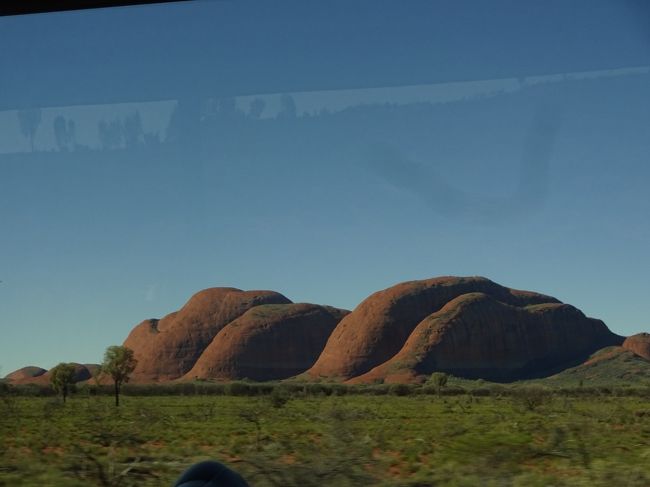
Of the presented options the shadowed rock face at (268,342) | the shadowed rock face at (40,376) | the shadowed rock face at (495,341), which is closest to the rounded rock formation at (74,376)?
the shadowed rock face at (40,376)

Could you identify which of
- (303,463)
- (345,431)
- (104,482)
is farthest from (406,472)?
(104,482)

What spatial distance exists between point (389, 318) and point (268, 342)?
14.7 m

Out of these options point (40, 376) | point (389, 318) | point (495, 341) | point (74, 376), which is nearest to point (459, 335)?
point (495, 341)

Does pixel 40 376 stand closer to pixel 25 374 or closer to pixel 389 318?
pixel 25 374

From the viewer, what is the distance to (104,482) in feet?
14.3

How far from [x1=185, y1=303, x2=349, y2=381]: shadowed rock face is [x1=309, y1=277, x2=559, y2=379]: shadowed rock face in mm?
1413

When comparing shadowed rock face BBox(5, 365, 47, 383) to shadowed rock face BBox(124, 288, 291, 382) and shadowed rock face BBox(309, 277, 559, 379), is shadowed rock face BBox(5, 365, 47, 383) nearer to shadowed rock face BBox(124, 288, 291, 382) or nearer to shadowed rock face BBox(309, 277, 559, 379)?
shadowed rock face BBox(124, 288, 291, 382)

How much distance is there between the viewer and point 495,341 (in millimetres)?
44344

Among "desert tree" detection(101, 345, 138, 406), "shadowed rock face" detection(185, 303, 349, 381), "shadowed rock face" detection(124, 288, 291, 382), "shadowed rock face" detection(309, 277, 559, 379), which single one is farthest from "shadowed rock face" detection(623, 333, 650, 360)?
"desert tree" detection(101, 345, 138, 406)

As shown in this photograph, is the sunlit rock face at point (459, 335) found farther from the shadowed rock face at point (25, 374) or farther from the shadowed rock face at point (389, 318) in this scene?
the shadowed rock face at point (25, 374)

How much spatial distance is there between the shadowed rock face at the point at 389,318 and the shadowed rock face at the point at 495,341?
1.07 m

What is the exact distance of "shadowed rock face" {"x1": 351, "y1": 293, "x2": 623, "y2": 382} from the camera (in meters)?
39.7

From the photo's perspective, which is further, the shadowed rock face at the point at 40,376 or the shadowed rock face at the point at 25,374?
the shadowed rock face at the point at 40,376

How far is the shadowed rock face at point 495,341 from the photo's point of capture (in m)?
39.7
